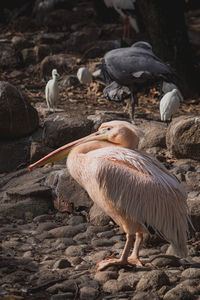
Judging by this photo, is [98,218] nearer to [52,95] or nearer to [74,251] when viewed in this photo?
[74,251]

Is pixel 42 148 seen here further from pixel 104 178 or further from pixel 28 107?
pixel 104 178

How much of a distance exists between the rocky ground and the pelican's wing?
Result: 0.34 metres

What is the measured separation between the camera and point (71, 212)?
541 cm

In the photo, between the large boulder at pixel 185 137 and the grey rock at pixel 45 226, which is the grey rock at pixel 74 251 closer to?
A: the grey rock at pixel 45 226

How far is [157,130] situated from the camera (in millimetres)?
6438

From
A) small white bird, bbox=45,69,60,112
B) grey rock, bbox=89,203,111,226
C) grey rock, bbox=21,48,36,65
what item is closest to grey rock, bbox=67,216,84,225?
grey rock, bbox=89,203,111,226

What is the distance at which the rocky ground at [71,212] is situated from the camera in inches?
141

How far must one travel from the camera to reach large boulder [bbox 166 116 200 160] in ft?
18.7

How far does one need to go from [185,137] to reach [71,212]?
161 cm

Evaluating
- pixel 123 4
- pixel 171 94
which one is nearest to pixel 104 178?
pixel 171 94

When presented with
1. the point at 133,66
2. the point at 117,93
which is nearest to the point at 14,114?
the point at 117,93

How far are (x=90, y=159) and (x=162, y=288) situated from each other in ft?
3.66

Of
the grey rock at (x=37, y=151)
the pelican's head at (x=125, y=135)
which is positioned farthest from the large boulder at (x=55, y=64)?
the pelican's head at (x=125, y=135)

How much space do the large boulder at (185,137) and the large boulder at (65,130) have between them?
1.37 metres
